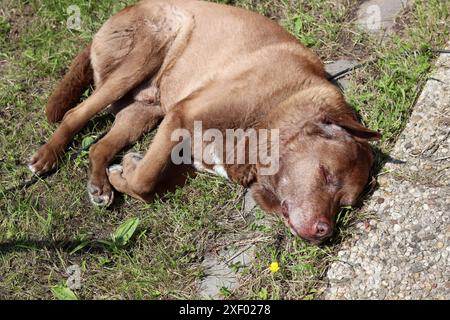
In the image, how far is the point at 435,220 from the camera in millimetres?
4090

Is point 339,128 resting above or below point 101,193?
above

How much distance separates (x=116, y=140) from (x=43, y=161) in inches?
20.9

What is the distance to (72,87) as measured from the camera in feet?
16.5

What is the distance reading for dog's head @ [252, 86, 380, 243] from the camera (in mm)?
3951

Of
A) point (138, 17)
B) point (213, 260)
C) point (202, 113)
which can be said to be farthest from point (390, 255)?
point (138, 17)

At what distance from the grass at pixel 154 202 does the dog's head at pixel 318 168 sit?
0.19 m

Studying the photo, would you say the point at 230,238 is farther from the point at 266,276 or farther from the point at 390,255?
the point at 390,255

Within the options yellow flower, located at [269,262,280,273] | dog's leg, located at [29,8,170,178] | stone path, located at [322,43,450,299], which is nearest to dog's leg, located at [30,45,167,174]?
dog's leg, located at [29,8,170,178]

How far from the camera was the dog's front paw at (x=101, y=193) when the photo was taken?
4491 millimetres

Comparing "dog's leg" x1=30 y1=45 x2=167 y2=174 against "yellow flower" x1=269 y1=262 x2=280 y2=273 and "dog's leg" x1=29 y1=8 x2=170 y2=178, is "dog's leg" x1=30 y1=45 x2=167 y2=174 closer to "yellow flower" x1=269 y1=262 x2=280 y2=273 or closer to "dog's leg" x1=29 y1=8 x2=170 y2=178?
"dog's leg" x1=29 y1=8 x2=170 y2=178

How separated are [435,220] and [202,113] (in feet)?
5.22

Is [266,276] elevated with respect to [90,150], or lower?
lower

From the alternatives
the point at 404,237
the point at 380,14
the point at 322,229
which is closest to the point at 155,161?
the point at 322,229

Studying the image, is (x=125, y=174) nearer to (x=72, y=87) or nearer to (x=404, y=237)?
(x=72, y=87)
